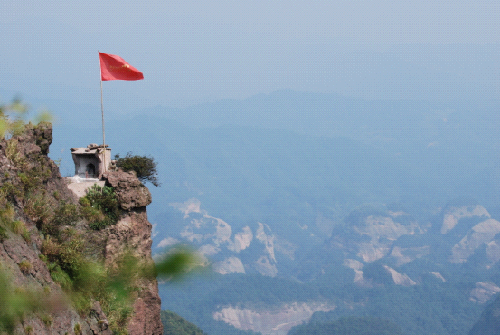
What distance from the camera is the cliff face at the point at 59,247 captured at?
16.4 m

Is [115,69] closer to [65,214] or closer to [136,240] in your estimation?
[136,240]

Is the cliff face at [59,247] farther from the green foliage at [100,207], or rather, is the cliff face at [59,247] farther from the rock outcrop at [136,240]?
the green foliage at [100,207]

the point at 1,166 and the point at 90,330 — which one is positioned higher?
the point at 1,166

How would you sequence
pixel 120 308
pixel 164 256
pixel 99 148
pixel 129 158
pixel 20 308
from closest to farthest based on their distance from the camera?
1. pixel 20 308
2. pixel 164 256
3. pixel 120 308
4. pixel 99 148
5. pixel 129 158

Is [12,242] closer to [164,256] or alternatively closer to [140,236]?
[164,256]

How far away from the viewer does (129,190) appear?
86.7ft

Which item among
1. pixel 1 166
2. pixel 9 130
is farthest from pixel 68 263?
pixel 9 130

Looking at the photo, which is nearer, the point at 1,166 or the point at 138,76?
the point at 1,166

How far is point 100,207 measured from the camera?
25250mm

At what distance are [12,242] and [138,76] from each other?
15.1m

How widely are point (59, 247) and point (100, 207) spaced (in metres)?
5.51

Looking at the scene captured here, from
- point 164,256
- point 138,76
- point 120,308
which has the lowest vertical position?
point 120,308

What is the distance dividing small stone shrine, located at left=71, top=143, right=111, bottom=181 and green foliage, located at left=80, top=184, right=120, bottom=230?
275 centimetres

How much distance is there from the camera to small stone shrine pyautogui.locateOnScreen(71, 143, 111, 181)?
93.8 ft
